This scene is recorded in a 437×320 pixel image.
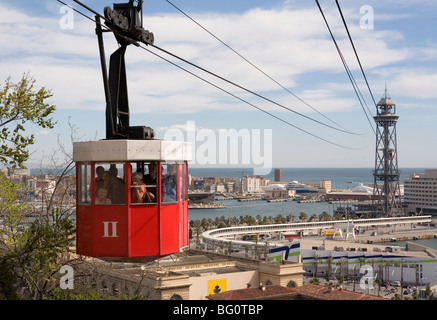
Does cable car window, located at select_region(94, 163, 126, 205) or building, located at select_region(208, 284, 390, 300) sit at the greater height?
cable car window, located at select_region(94, 163, 126, 205)

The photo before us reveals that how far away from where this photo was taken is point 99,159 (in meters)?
4.50

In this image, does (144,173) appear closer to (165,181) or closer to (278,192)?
(165,181)

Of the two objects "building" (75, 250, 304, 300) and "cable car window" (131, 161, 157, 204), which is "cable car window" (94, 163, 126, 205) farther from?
"building" (75, 250, 304, 300)

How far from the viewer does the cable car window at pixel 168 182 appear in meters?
4.66

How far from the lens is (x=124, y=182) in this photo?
14.9 feet

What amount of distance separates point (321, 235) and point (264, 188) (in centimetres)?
8091

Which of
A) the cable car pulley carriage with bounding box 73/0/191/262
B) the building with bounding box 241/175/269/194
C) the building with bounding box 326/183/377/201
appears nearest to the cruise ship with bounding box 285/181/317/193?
the building with bounding box 241/175/269/194

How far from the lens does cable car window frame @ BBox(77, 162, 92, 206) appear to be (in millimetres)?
4598

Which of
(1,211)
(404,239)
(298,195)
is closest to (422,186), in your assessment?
(404,239)

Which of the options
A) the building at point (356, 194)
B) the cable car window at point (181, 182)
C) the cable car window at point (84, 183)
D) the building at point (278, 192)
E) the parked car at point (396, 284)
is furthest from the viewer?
the building at point (278, 192)

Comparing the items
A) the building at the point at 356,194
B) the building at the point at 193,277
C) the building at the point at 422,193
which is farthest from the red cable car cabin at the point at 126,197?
the building at the point at 356,194

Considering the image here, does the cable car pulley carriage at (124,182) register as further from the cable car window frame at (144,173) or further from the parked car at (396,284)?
the parked car at (396,284)

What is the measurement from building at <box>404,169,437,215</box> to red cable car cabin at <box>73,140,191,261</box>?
8378cm
